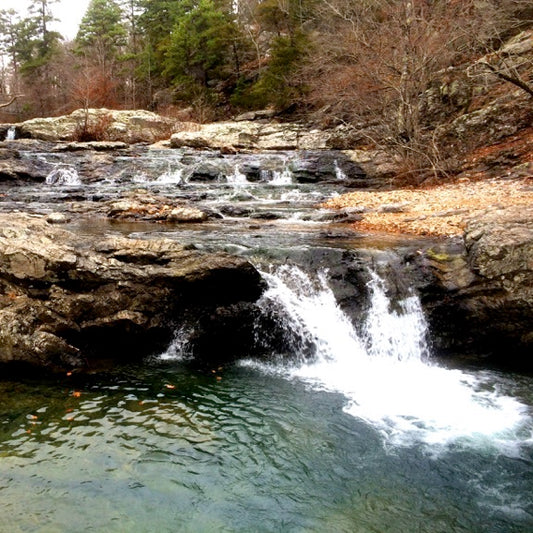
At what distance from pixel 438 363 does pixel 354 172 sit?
41.1 feet

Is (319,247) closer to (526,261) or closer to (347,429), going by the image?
(526,261)

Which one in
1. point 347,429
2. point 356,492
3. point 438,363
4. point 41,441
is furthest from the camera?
point 438,363

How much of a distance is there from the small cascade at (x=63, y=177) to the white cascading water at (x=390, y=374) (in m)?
12.3

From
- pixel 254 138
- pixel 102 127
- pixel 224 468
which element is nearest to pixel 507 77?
pixel 224 468

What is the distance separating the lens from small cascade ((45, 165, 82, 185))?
54.2 ft

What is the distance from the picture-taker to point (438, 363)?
6590mm

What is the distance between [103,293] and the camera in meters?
6.29

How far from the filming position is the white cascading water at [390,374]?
4781 millimetres

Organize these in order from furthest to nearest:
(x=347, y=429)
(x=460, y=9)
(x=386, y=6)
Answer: (x=386, y=6), (x=460, y=9), (x=347, y=429)

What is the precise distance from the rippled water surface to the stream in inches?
0.6

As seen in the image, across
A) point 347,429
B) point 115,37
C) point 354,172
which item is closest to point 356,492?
point 347,429

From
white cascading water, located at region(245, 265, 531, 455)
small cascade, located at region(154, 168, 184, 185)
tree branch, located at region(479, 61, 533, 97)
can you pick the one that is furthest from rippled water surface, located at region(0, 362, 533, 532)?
small cascade, located at region(154, 168, 184, 185)

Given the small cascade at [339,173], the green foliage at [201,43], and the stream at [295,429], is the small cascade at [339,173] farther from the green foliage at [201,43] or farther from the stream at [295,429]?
the green foliage at [201,43]

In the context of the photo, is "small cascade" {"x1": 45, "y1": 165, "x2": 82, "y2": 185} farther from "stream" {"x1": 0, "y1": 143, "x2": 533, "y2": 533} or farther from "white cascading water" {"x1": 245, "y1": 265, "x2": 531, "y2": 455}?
"white cascading water" {"x1": 245, "y1": 265, "x2": 531, "y2": 455}
